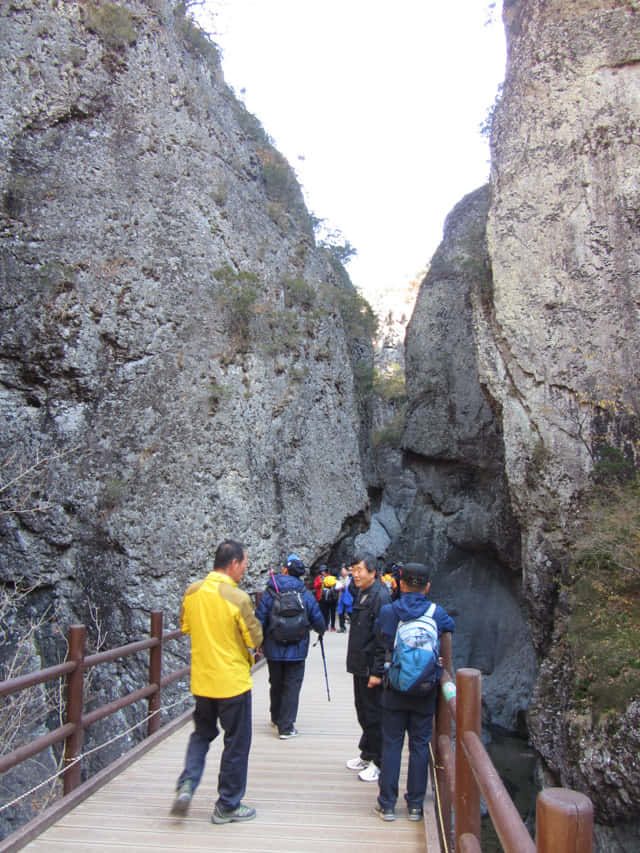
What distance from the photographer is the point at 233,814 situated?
4340mm

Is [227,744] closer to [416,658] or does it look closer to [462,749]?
[416,658]

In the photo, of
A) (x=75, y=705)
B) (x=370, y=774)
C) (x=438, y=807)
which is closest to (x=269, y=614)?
(x=370, y=774)

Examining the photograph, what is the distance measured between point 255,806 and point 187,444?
904cm

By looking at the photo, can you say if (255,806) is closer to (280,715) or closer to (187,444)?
(280,715)

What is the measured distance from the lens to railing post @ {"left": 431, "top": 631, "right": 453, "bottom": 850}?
427 centimetres

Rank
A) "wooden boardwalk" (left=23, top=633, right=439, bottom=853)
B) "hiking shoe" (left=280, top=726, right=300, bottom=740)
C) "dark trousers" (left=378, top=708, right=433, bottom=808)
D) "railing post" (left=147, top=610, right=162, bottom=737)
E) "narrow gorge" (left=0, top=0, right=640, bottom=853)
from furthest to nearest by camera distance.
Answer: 1. "narrow gorge" (left=0, top=0, right=640, bottom=853)
2. "railing post" (left=147, top=610, right=162, bottom=737)
3. "hiking shoe" (left=280, top=726, right=300, bottom=740)
4. "dark trousers" (left=378, top=708, right=433, bottom=808)
5. "wooden boardwalk" (left=23, top=633, right=439, bottom=853)

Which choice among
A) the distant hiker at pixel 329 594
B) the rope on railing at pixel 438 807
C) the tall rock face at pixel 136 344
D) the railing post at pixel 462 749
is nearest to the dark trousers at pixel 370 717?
the rope on railing at pixel 438 807

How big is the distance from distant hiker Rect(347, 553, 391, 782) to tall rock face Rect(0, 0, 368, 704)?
7240 mm

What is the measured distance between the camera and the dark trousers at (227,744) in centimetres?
426

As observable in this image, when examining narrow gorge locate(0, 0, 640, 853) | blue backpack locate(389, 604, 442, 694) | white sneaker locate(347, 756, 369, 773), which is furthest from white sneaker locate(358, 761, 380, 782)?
narrow gorge locate(0, 0, 640, 853)

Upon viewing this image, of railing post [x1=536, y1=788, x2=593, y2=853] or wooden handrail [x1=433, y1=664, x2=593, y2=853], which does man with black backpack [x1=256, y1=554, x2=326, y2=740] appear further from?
railing post [x1=536, y1=788, x2=593, y2=853]

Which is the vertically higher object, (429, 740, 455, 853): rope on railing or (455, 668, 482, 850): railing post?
(455, 668, 482, 850): railing post

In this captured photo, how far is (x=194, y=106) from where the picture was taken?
53.4ft

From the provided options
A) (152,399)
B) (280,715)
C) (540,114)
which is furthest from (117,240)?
(280,715)
